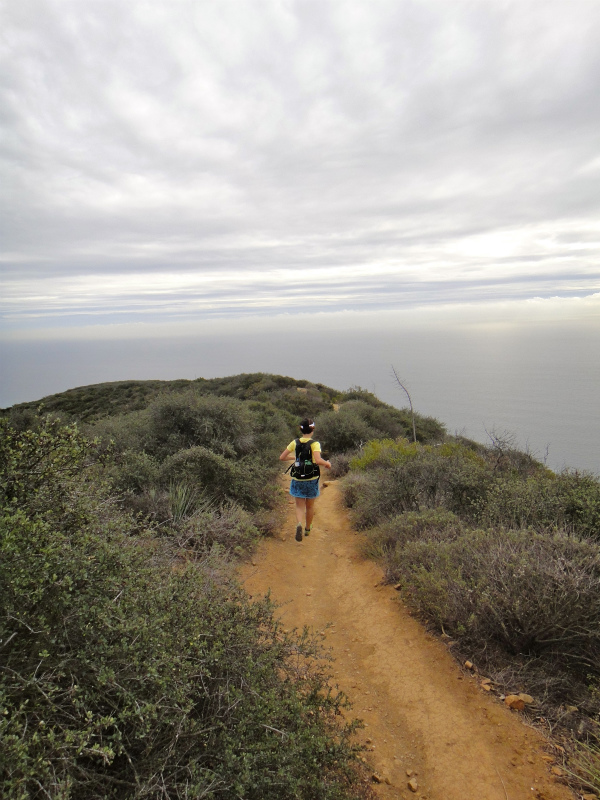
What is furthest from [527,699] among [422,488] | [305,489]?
[305,489]

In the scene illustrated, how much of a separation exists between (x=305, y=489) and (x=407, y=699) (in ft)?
11.7

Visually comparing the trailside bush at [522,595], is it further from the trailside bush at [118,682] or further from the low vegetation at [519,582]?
the trailside bush at [118,682]

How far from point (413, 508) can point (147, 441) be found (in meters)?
5.41

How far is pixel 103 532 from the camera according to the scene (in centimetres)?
311

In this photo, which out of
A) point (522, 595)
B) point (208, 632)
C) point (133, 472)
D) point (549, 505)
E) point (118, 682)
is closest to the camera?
point (118, 682)

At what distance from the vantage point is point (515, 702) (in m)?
3.44

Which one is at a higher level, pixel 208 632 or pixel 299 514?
pixel 208 632

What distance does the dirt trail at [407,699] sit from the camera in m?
2.93

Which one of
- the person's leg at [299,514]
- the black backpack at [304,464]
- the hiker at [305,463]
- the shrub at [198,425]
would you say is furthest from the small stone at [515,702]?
the shrub at [198,425]

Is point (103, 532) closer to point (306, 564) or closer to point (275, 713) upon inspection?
point (275, 713)

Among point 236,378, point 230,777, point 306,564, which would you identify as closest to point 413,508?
point 306,564

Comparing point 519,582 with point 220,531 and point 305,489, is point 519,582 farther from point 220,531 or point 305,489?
point 220,531

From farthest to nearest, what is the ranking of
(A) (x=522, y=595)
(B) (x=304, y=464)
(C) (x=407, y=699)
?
(B) (x=304, y=464)
(A) (x=522, y=595)
(C) (x=407, y=699)

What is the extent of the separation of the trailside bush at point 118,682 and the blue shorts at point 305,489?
385 centimetres
